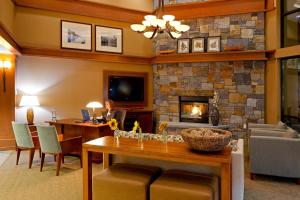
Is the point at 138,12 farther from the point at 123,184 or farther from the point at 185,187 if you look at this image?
the point at 185,187

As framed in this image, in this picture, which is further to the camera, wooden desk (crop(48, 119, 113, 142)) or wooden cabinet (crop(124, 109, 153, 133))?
wooden cabinet (crop(124, 109, 153, 133))

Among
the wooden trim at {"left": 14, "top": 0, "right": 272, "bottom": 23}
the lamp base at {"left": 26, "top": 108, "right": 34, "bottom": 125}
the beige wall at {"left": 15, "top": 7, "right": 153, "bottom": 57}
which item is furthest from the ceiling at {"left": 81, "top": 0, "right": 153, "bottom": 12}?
the lamp base at {"left": 26, "top": 108, "right": 34, "bottom": 125}

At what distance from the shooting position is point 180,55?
727 centimetres

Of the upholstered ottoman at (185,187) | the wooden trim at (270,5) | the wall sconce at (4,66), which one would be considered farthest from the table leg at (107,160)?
the wooden trim at (270,5)

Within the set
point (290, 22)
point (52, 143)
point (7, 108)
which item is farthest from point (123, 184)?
point (290, 22)

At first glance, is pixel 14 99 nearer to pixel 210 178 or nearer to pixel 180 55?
pixel 180 55

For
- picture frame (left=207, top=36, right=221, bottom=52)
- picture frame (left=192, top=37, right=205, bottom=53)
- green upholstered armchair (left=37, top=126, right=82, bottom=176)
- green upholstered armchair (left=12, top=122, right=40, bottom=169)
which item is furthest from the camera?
picture frame (left=192, top=37, right=205, bottom=53)

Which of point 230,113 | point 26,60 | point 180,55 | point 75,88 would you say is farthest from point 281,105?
point 26,60

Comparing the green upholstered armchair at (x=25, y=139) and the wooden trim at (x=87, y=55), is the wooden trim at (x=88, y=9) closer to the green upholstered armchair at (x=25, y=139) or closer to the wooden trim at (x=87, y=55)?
the wooden trim at (x=87, y=55)

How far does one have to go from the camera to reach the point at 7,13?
5328 mm

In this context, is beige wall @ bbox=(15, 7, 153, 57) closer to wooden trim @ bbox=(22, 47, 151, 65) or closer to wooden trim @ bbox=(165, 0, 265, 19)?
wooden trim @ bbox=(22, 47, 151, 65)

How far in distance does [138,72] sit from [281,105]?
413 centimetres

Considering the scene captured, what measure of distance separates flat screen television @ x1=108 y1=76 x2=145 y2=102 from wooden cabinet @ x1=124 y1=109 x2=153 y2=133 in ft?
1.71

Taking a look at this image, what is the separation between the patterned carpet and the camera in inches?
140
